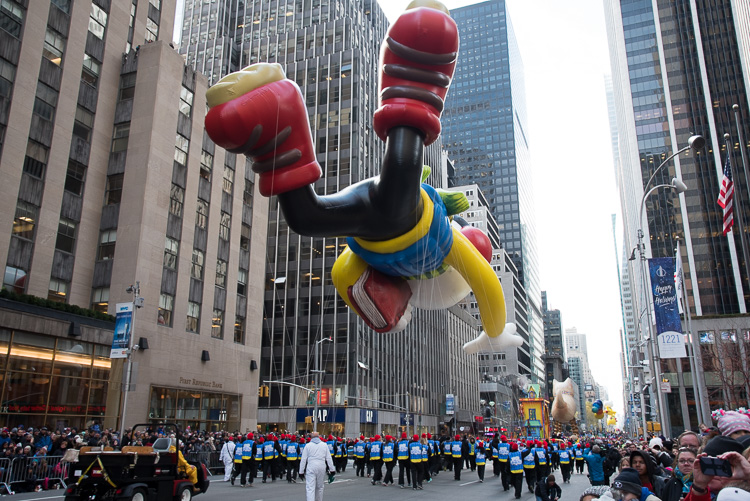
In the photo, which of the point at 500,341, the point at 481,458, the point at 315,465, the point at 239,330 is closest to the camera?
the point at 500,341

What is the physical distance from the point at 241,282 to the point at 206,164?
821 cm

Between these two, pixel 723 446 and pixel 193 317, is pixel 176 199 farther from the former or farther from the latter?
pixel 723 446

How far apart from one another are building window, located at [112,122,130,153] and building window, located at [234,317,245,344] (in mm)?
12632

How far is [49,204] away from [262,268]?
1551 cm

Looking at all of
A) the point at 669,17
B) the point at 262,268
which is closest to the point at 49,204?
the point at 262,268

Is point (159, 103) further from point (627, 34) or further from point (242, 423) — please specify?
point (627, 34)

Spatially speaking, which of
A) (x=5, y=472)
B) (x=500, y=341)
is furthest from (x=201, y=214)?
(x=500, y=341)

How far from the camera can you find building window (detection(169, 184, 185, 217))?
32.5 metres

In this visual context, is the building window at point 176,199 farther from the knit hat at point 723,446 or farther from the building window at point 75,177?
the knit hat at point 723,446

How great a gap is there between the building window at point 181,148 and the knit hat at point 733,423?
104 feet

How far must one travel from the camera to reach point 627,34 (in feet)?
299

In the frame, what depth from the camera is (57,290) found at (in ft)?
92.8

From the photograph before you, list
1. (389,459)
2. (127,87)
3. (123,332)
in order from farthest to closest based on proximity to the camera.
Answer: (127,87)
(123,332)
(389,459)

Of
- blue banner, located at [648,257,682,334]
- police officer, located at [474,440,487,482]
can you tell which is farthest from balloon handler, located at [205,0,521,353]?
police officer, located at [474,440,487,482]
